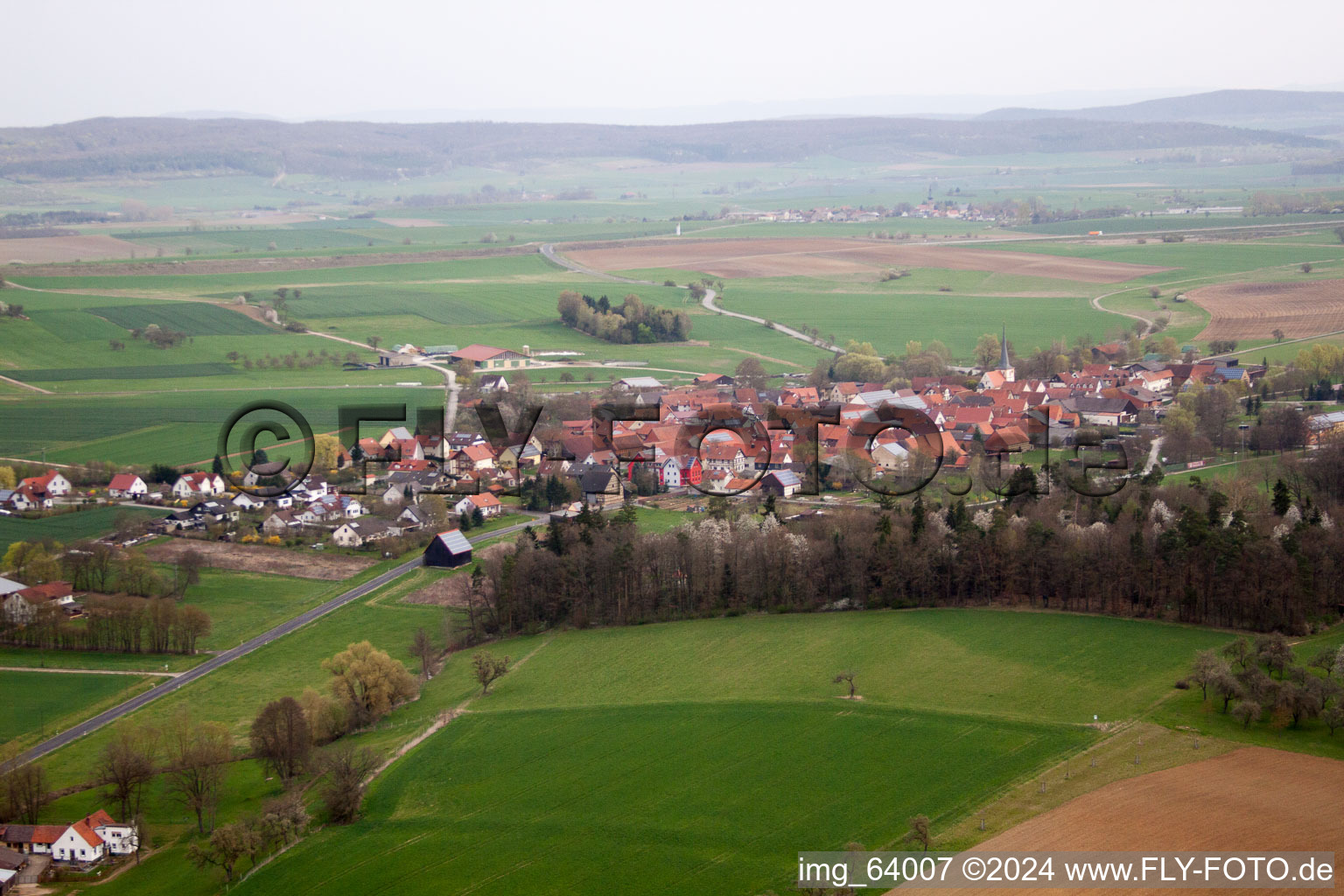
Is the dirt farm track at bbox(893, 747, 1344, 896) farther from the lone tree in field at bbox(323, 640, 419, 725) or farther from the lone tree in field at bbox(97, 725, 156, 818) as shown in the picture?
the lone tree in field at bbox(97, 725, 156, 818)

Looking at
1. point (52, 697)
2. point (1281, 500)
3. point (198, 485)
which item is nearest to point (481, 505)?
point (198, 485)

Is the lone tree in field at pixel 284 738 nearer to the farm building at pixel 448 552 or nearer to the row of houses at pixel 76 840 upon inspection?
the row of houses at pixel 76 840

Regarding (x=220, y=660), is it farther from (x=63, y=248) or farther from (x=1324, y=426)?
(x=63, y=248)

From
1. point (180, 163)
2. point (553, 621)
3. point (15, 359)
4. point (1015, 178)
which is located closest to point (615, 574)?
point (553, 621)

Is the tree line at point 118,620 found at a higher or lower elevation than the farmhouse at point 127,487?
lower

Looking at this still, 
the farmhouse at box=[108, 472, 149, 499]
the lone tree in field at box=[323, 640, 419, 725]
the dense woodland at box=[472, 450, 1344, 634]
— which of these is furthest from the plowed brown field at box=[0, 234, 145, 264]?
the lone tree in field at box=[323, 640, 419, 725]

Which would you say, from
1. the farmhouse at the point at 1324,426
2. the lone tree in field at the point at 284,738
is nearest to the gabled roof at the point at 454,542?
the lone tree in field at the point at 284,738

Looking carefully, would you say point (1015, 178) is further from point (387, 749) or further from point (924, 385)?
point (387, 749)
